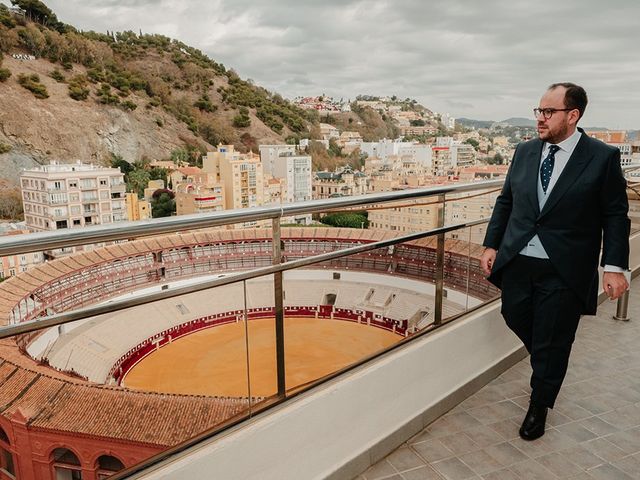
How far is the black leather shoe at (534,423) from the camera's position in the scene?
198 cm

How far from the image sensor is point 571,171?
69.9 inches

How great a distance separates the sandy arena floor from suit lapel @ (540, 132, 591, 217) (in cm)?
85

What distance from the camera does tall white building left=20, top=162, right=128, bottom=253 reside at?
3388cm

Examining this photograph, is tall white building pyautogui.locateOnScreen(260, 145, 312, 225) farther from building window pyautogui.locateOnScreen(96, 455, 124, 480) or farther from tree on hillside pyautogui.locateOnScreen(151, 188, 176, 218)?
building window pyautogui.locateOnScreen(96, 455, 124, 480)

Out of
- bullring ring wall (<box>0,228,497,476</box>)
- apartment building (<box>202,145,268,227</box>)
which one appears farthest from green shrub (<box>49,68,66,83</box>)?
bullring ring wall (<box>0,228,497,476</box>)

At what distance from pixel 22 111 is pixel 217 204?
22288 millimetres

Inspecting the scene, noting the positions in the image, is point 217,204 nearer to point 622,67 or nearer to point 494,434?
point 622,67

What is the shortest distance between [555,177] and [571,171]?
7 cm

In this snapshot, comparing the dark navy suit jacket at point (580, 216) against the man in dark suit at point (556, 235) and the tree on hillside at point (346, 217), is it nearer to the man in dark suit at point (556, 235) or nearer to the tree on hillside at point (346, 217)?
the man in dark suit at point (556, 235)

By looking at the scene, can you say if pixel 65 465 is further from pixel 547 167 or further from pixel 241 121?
pixel 241 121

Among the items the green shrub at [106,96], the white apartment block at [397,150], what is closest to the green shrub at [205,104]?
the green shrub at [106,96]

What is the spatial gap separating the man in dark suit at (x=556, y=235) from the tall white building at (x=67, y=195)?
35.8m

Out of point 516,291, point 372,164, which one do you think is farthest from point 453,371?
point 372,164

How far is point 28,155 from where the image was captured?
43.0 m
